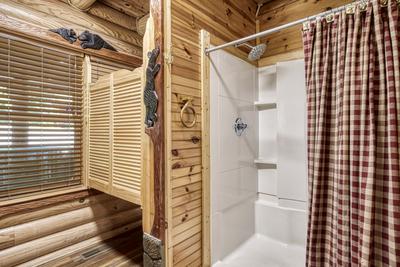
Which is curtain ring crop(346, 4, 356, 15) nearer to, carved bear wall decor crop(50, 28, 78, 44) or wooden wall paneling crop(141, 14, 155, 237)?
wooden wall paneling crop(141, 14, 155, 237)

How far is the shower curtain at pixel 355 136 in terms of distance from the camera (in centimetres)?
92

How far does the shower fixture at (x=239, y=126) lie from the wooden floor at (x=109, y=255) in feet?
4.91

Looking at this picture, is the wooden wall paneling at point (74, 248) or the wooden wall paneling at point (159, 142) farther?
the wooden wall paneling at point (74, 248)

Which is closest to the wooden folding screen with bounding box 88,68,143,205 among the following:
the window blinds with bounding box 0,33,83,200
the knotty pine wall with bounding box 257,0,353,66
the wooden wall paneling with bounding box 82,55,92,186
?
the wooden wall paneling with bounding box 82,55,92,186

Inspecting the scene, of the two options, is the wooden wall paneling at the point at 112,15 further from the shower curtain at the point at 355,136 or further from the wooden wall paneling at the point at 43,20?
the shower curtain at the point at 355,136

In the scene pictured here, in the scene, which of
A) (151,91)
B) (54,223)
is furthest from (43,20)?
(54,223)

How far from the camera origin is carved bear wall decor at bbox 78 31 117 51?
2.01 metres

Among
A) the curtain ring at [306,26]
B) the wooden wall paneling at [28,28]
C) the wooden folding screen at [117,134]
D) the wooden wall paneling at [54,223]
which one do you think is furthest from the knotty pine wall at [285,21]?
the wooden wall paneling at [54,223]

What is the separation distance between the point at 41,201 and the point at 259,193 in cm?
204

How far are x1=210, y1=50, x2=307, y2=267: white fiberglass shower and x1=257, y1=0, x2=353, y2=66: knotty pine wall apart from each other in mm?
124

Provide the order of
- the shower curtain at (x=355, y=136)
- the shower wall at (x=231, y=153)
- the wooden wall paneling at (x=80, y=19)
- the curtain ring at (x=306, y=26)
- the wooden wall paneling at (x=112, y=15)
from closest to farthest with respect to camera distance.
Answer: the shower curtain at (x=355, y=136), the curtain ring at (x=306, y=26), the shower wall at (x=231, y=153), the wooden wall paneling at (x=80, y=19), the wooden wall paneling at (x=112, y=15)

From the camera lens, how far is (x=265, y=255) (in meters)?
1.86

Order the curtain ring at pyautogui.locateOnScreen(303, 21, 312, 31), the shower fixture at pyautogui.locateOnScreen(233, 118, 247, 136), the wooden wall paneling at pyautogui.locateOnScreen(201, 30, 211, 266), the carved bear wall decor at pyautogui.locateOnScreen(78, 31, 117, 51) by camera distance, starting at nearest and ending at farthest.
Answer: the curtain ring at pyautogui.locateOnScreen(303, 21, 312, 31), the wooden wall paneling at pyautogui.locateOnScreen(201, 30, 211, 266), the shower fixture at pyautogui.locateOnScreen(233, 118, 247, 136), the carved bear wall decor at pyautogui.locateOnScreen(78, 31, 117, 51)

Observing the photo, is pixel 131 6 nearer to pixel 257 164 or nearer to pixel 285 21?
pixel 285 21
